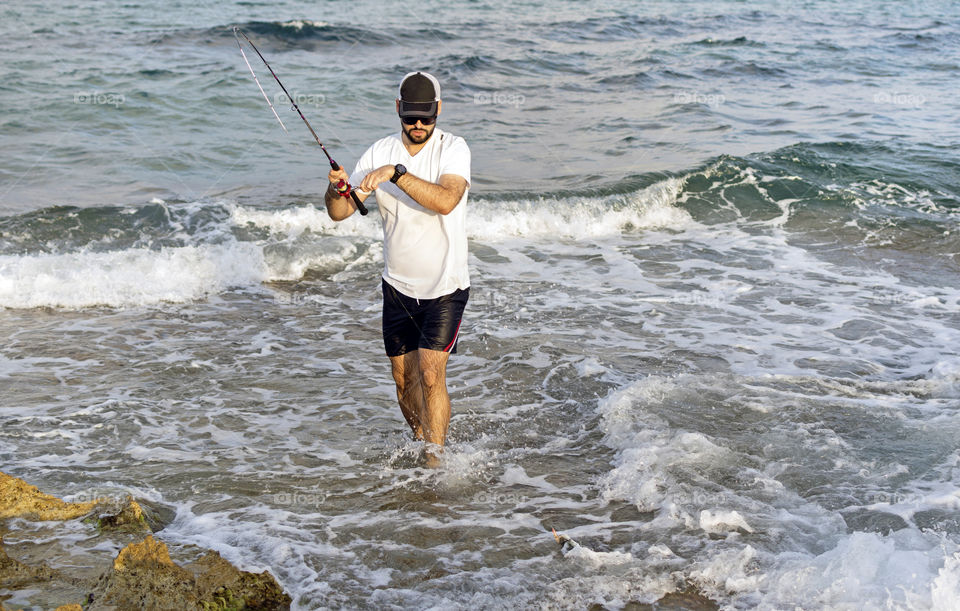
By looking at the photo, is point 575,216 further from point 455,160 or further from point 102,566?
point 102,566

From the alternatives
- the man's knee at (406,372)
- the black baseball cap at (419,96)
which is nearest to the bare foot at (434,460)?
the man's knee at (406,372)

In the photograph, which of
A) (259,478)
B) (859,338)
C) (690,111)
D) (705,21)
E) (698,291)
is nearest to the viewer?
(259,478)

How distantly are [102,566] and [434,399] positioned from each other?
175cm


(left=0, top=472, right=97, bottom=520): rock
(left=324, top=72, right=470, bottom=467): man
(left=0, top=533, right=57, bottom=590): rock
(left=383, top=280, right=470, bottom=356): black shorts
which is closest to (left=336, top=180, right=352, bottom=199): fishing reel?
(left=324, top=72, right=470, bottom=467): man

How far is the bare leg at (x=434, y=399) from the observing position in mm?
4469

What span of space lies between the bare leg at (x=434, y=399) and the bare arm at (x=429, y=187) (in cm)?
80

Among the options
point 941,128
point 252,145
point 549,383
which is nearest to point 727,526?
point 549,383

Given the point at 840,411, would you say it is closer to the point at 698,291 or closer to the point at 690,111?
the point at 698,291

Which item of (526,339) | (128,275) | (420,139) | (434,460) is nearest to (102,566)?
(434,460)

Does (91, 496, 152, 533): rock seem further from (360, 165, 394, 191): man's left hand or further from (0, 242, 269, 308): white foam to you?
(0, 242, 269, 308): white foam

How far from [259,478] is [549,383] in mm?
2168

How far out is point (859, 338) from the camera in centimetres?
677

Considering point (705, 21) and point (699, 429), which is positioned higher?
point (705, 21)

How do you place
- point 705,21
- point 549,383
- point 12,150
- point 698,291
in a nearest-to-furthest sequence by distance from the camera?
1. point 549,383
2. point 698,291
3. point 12,150
4. point 705,21
